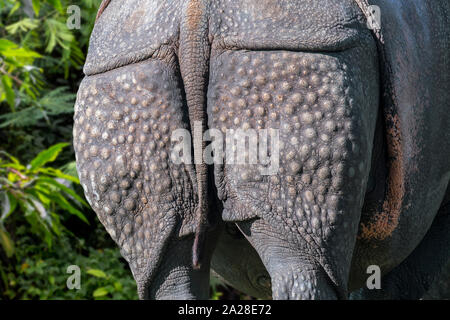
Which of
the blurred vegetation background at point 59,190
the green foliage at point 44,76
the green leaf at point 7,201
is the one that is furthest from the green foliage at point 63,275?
the green leaf at point 7,201

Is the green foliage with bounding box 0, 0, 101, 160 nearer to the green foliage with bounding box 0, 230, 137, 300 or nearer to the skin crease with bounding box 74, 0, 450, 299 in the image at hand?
the green foliage with bounding box 0, 230, 137, 300

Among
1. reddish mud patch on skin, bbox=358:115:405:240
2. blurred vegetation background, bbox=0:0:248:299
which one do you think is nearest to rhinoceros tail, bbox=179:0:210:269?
reddish mud patch on skin, bbox=358:115:405:240

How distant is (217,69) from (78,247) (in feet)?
11.8

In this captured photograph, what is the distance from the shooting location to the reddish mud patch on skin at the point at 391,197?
4.72 feet

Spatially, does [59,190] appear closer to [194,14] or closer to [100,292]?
[100,292]

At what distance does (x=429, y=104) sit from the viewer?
1.52 m

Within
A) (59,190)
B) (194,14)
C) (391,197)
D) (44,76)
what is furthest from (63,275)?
(194,14)

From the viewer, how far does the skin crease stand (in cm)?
127

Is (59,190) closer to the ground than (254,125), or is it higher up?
closer to the ground

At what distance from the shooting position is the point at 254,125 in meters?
1.28

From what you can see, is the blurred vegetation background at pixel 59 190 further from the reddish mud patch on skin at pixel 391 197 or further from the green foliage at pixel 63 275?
the reddish mud patch on skin at pixel 391 197

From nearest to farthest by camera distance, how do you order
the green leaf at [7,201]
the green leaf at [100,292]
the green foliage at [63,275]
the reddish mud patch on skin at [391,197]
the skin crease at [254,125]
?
the skin crease at [254,125], the reddish mud patch on skin at [391,197], the green leaf at [7,201], the green leaf at [100,292], the green foliage at [63,275]

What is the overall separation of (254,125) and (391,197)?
15.8 inches

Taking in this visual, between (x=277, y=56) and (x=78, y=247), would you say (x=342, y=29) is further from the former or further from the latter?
(x=78, y=247)
